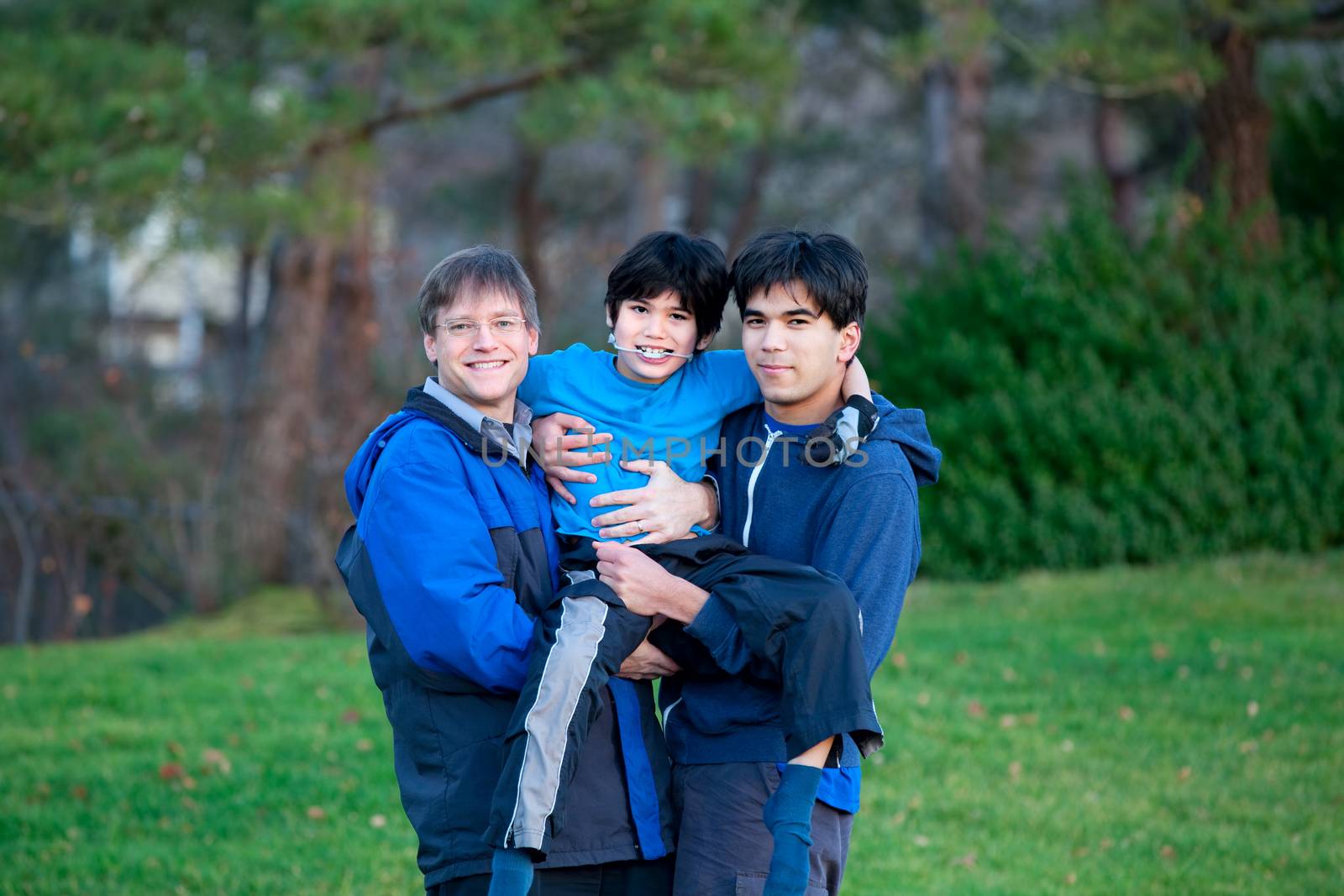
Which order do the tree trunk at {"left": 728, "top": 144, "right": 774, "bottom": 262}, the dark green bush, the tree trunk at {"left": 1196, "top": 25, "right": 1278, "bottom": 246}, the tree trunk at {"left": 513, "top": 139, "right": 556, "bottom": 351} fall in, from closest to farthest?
the dark green bush, the tree trunk at {"left": 1196, "top": 25, "right": 1278, "bottom": 246}, the tree trunk at {"left": 513, "top": 139, "right": 556, "bottom": 351}, the tree trunk at {"left": 728, "top": 144, "right": 774, "bottom": 262}

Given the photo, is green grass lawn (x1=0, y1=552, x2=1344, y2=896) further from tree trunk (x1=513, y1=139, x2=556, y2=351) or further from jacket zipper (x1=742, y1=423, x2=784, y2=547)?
tree trunk (x1=513, y1=139, x2=556, y2=351)

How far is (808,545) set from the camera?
2.68 meters

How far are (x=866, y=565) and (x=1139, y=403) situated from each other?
25.4 ft

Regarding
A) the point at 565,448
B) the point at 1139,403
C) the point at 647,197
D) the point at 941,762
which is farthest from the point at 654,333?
the point at 647,197

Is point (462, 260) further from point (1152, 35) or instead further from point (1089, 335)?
point (1152, 35)

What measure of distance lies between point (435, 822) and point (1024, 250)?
9.00 m

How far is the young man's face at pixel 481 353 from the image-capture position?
265cm

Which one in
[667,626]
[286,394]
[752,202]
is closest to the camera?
[667,626]

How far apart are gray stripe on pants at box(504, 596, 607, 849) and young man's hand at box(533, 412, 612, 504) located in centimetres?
43

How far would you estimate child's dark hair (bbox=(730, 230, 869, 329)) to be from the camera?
2.72 meters

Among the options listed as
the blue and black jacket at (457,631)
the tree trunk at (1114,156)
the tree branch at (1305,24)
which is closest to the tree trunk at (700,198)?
the tree trunk at (1114,156)

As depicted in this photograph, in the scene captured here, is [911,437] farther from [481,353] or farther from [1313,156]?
[1313,156]

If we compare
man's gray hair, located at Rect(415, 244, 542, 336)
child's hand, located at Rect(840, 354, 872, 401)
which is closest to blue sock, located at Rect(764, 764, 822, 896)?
child's hand, located at Rect(840, 354, 872, 401)

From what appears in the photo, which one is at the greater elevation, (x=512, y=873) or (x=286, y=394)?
(x=286, y=394)
